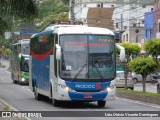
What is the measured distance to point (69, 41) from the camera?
23422 millimetres

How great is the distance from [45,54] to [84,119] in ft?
26.2

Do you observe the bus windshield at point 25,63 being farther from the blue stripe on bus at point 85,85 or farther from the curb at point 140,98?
the blue stripe on bus at point 85,85

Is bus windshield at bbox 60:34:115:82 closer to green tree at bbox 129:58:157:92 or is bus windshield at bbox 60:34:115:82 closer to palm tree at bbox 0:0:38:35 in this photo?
palm tree at bbox 0:0:38:35

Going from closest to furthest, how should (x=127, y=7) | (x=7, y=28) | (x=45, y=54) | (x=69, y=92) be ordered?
(x=69, y=92) < (x=45, y=54) < (x=7, y=28) < (x=127, y=7)

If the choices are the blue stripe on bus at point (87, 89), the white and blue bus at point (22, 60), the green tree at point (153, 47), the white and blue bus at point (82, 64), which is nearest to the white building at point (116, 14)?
the white and blue bus at point (22, 60)

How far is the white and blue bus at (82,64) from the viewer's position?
905 inches

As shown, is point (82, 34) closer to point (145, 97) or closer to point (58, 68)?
point (58, 68)

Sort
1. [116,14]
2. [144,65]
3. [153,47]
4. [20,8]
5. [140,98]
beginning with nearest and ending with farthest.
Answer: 1. [20,8]
2. [153,47]
3. [140,98]
4. [144,65]
5. [116,14]

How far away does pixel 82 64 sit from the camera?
23.0 meters

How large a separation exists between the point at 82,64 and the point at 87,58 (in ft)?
1.12

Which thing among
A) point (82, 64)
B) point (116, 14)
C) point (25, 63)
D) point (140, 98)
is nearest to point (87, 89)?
point (82, 64)

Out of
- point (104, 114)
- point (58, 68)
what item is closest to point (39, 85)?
point (58, 68)

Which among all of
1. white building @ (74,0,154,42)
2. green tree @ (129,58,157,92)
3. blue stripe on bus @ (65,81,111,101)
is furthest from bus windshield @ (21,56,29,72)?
white building @ (74,0,154,42)

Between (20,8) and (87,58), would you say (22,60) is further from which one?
(87,58)
